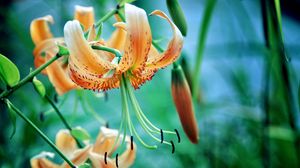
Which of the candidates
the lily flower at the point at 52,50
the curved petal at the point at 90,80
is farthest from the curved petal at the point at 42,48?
the curved petal at the point at 90,80

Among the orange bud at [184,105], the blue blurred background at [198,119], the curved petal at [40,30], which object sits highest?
the curved petal at [40,30]

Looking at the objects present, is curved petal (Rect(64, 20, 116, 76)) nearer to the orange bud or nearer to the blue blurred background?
the orange bud

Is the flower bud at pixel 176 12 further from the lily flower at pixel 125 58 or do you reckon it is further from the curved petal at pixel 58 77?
the curved petal at pixel 58 77

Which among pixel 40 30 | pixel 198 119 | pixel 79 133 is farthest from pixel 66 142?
pixel 198 119

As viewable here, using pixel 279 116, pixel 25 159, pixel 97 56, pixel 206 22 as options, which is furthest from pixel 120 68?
pixel 279 116

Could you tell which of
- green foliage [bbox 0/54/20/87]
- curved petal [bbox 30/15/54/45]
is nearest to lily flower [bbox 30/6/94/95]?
curved petal [bbox 30/15/54/45]
